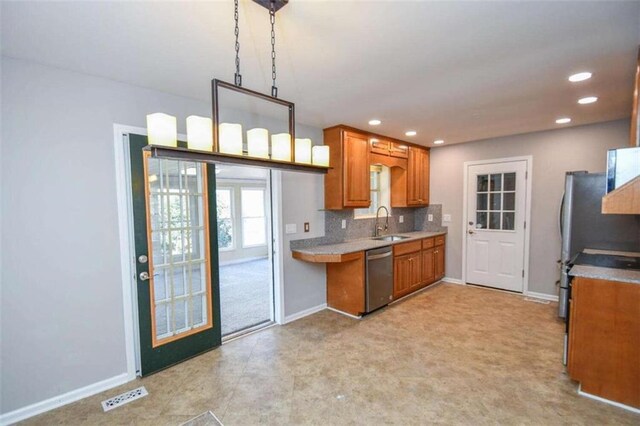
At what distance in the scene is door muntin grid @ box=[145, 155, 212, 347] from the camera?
2.59m

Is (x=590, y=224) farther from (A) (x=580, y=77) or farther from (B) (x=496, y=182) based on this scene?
(A) (x=580, y=77)

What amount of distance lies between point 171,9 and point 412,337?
10.9ft

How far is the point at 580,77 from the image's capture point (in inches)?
93.2

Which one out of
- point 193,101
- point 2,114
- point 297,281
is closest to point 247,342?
point 297,281

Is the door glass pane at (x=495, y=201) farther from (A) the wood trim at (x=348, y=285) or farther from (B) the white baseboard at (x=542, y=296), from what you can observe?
(A) the wood trim at (x=348, y=285)

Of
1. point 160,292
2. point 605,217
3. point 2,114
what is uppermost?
point 2,114

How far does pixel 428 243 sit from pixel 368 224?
3.38 feet

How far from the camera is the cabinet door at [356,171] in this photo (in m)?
3.86

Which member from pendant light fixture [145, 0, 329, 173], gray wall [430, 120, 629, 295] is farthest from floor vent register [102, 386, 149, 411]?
gray wall [430, 120, 629, 295]

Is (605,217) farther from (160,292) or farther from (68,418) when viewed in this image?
(68,418)

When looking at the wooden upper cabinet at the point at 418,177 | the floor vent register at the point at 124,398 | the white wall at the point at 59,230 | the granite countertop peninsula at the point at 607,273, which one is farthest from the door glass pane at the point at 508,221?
the floor vent register at the point at 124,398

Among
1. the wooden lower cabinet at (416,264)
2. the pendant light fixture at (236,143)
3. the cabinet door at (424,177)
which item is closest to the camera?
the pendant light fixture at (236,143)

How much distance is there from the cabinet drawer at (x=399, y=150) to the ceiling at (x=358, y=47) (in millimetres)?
1631

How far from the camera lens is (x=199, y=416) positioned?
Result: 6.73 ft
